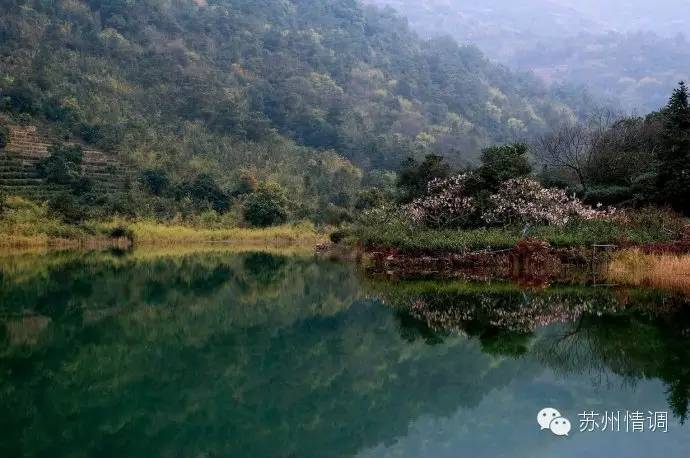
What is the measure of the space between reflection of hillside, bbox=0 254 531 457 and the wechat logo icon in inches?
35.2

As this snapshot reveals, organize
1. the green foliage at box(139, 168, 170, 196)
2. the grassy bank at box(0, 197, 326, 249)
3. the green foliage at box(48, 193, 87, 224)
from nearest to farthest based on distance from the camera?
the grassy bank at box(0, 197, 326, 249) < the green foliage at box(48, 193, 87, 224) < the green foliage at box(139, 168, 170, 196)

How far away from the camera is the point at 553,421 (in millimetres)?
5953

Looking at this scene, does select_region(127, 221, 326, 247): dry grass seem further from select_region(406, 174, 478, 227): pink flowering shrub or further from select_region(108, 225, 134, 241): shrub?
select_region(406, 174, 478, 227): pink flowering shrub

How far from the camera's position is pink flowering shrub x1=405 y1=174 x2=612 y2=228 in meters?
21.0

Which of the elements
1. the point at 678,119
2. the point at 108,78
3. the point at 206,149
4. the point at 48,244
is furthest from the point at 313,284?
the point at 108,78

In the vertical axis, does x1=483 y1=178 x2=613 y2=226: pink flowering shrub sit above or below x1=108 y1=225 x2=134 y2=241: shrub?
above

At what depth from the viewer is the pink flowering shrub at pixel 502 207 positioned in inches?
827

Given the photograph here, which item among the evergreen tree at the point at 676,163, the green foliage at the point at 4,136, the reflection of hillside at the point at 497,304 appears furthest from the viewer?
the green foliage at the point at 4,136

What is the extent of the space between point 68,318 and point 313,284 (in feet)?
23.7

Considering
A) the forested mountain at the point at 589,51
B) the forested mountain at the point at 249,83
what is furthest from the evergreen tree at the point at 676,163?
the forested mountain at the point at 589,51

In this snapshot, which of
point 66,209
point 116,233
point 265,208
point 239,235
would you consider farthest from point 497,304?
point 265,208

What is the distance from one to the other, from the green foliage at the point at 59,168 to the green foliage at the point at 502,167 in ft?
83.9

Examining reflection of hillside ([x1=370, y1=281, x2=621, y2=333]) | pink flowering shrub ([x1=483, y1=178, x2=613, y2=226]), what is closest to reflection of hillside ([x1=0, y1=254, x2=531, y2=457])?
reflection of hillside ([x1=370, y1=281, x2=621, y2=333])

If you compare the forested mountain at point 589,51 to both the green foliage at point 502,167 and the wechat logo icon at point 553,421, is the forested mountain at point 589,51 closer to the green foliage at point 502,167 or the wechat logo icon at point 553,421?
the green foliage at point 502,167
